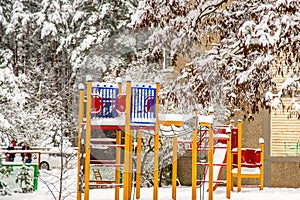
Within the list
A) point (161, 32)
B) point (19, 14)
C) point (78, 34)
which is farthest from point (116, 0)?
point (161, 32)

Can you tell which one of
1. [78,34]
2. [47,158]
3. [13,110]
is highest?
[78,34]

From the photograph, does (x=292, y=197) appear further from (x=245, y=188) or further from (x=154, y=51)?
(x=154, y=51)

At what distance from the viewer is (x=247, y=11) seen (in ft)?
32.9

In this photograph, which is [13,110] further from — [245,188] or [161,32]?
[161,32]

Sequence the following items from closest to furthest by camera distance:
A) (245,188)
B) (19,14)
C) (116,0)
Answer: (245,188) → (116,0) → (19,14)

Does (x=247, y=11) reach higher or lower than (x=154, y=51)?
higher

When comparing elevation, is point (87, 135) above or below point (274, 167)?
above

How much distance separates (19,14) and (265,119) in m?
17.1

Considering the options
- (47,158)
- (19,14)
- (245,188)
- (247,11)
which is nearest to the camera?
(247,11)

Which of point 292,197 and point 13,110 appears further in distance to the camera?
point 13,110

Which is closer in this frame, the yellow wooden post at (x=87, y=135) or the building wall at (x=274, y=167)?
the yellow wooden post at (x=87, y=135)

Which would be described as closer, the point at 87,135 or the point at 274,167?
the point at 87,135

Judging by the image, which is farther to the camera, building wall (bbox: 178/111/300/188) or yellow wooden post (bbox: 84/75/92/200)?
building wall (bbox: 178/111/300/188)

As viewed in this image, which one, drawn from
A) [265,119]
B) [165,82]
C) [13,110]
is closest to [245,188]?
[265,119]
